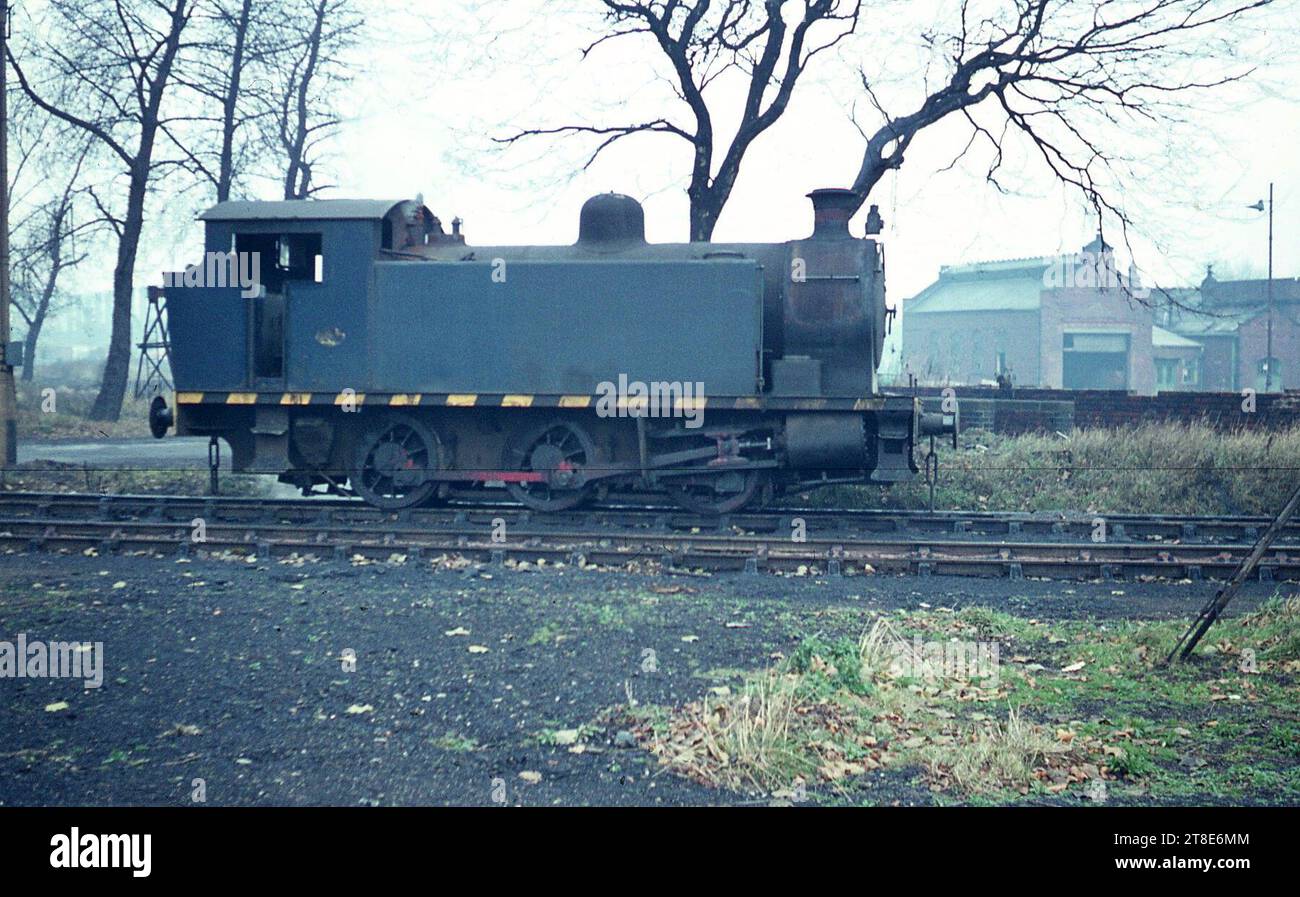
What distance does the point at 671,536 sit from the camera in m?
10.7

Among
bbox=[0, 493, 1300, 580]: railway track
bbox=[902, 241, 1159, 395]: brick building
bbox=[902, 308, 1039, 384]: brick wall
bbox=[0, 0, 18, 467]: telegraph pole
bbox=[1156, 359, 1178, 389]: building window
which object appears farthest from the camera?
bbox=[1156, 359, 1178, 389]: building window

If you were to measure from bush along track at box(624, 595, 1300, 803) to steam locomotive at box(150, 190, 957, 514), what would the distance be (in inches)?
181

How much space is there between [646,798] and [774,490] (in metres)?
7.82

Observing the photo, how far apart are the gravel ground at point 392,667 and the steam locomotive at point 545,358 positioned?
96.9 inches

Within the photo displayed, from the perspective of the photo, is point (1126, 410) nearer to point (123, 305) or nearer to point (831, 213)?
point (831, 213)

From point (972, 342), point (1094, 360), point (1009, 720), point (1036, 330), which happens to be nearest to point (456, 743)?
point (1009, 720)

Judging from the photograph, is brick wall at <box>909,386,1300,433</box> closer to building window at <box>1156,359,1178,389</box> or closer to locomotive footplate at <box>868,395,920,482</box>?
locomotive footplate at <box>868,395,920,482</box>

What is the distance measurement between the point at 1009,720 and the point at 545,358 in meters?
7.38

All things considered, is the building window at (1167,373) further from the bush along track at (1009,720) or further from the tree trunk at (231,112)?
the bush along track at (1009,720)

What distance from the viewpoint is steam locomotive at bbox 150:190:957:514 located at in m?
11.6

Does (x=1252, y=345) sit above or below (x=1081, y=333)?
below

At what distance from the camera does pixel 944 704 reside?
19.4 ft

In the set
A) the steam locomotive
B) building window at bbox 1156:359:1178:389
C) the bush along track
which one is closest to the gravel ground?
the bush along track
